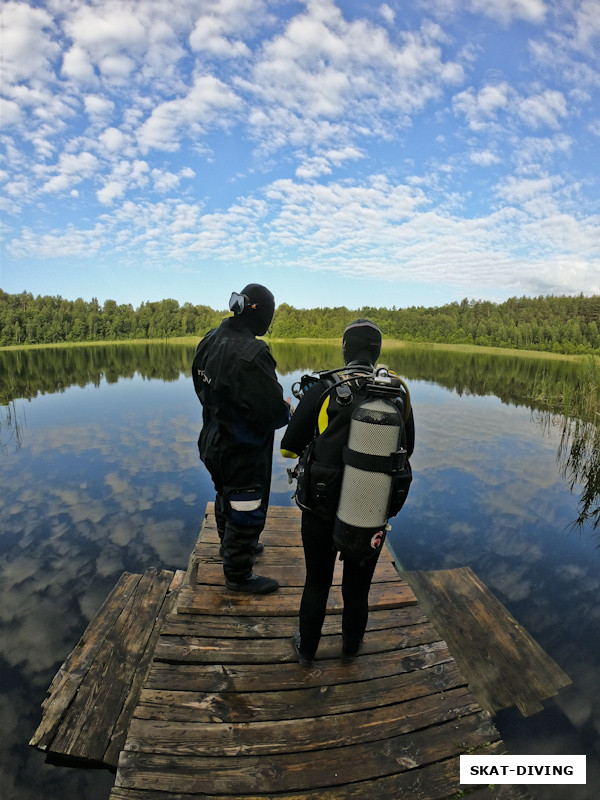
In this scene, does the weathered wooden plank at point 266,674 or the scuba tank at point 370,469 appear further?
the weathered wooden plank at point 266,674

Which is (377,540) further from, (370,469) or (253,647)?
(253,647)

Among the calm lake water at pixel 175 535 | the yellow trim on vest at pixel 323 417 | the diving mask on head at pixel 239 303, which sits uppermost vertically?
the diving mask on head at pixel 239 303

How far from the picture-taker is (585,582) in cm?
570

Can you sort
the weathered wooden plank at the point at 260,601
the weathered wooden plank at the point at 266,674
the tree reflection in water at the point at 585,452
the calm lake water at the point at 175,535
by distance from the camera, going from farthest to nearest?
the tree reflection in water at the point at 585,452
the calm lake water at the point at 175,535
the weathered wooden plank at the point at 260,601
the weathered wooden plank at the point at 266,674

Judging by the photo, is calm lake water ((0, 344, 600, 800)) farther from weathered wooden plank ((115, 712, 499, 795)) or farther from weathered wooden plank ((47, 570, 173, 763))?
weathered wooden plank ((115, 712, 499, 795))

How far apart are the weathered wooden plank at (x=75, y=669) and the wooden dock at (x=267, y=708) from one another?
1cm

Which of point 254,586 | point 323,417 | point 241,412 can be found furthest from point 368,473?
point 254,586

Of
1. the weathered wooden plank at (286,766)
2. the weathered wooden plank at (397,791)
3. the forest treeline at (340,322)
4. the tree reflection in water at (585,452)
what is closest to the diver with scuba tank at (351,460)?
the weathered wooden plank at (286,766)

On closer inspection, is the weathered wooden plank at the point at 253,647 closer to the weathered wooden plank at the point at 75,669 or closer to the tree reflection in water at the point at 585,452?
the weathered wooden plank at the point at 75,669

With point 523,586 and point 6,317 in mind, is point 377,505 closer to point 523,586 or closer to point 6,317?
point 523,586

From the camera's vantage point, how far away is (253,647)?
3.01m

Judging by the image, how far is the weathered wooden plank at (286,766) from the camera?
2117 mm

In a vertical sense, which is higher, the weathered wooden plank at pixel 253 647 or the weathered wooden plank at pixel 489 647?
the weathered wooden plank at pixel 253 647

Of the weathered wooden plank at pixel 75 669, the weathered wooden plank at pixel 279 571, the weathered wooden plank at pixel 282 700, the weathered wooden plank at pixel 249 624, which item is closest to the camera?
the weathered wooden plank at pixel 282 700
